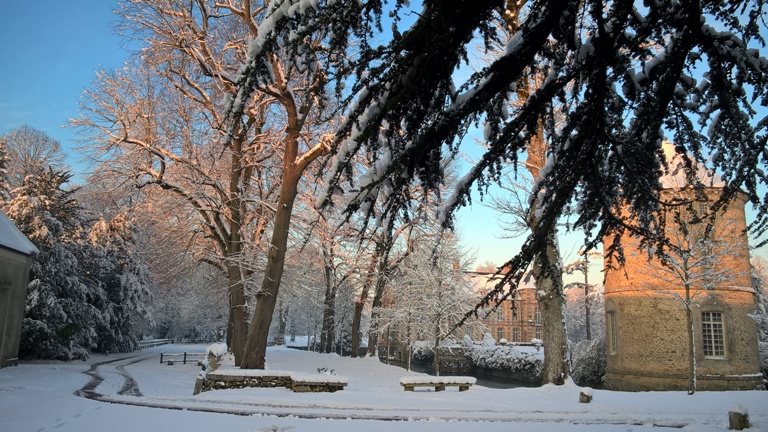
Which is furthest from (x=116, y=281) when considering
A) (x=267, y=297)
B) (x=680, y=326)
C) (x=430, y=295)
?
(x=680, y=326)

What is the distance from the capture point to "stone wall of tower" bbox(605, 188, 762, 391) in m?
22.3

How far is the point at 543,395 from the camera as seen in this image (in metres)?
14.1

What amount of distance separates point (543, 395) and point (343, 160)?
40.6 ft

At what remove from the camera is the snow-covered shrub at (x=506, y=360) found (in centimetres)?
3029

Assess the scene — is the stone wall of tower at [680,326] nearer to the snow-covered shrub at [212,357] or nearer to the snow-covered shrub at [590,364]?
the snow-covered shrub at [590,364]

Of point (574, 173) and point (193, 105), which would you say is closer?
point (574, 173)

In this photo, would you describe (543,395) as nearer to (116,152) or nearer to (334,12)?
(334,12)

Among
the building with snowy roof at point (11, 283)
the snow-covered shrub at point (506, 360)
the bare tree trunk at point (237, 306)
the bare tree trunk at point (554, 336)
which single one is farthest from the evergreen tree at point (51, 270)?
the snow-covered shrub at point (506, 360)

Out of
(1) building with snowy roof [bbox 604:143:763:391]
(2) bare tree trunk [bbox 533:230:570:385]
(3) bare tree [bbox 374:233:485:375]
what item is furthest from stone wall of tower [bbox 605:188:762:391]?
(2) bare tree trunk [bbox 533:230:570:385]

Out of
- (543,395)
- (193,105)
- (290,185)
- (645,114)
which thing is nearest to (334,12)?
(645,114)

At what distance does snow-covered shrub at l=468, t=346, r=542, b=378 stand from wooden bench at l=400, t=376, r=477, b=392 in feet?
48.4

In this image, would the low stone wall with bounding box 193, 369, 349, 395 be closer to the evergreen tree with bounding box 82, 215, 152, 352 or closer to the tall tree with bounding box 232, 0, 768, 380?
the tall tree with bounding box 232, 0, 768, 380

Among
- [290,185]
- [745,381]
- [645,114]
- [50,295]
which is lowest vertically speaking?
[745,381]

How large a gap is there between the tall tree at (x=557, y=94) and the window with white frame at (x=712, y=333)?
2099 cm
